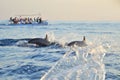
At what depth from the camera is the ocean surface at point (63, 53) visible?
2.26 m

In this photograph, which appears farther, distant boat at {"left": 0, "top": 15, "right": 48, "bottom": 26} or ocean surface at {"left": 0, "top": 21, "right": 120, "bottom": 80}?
distant boat at {"left": 0, "top": 15, "right": 48, "bottom": 26}

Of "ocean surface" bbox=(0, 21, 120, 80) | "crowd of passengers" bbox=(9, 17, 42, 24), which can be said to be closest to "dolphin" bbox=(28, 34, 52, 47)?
"ocean surface" bbox=(0, 21, 120, 80)

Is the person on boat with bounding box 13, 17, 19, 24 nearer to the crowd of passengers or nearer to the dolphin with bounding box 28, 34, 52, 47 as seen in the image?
the crowd of passengers

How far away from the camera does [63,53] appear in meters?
2.55

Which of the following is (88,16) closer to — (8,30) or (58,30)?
(58,30)

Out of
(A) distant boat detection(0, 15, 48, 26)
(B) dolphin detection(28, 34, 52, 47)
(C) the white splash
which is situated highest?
(A) distant boat detection(0, 15, 48, 26)

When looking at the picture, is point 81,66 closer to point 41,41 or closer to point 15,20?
point 41,41

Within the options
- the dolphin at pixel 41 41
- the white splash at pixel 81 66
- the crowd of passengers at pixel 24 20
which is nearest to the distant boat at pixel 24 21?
the crowd of passengers at pixel 24 20

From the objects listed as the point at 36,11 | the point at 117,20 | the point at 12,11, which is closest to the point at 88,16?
the point at 117,20

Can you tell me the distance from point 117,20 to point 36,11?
0.64 m

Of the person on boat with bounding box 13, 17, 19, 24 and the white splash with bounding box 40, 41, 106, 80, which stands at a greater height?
the person on boat with bounding box 13, 17, 19, 24

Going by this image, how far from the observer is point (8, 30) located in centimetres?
252

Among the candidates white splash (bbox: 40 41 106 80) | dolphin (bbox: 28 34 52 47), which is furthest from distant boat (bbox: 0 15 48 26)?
white splash (bbox: 40 41 106 80)

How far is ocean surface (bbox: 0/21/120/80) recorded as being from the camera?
226 centimetres
